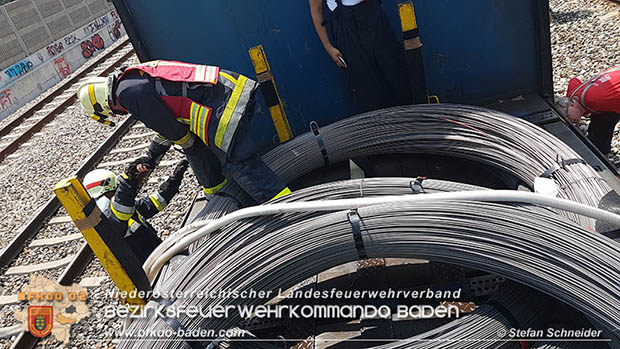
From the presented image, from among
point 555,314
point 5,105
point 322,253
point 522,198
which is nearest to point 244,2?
point 322,253

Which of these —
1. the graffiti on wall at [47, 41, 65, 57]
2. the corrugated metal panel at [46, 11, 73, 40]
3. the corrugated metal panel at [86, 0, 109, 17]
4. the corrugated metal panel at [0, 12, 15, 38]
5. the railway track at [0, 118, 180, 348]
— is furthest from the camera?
the corrugated metal panel at [86, 0, 109, 17]

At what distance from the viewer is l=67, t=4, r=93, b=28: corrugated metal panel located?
17.8m

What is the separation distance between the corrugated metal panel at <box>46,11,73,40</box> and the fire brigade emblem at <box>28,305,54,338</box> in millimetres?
15174

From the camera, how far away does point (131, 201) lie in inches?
142

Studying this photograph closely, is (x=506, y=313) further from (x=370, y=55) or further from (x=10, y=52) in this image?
(x=10, y=52)

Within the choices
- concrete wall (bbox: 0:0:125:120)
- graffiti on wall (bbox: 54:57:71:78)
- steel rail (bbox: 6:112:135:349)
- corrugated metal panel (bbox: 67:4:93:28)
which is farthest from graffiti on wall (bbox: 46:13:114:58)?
steel rail (bbox: 6:112:135:349)

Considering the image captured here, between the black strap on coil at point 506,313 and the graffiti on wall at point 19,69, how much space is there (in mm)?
14843

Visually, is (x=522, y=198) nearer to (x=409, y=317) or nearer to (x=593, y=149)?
(x=409, y=317)

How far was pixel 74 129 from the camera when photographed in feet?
27.6

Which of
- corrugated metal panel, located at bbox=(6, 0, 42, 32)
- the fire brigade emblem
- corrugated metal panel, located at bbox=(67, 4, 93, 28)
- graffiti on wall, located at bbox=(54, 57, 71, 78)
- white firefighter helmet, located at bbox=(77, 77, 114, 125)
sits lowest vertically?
the fire brigade emblem

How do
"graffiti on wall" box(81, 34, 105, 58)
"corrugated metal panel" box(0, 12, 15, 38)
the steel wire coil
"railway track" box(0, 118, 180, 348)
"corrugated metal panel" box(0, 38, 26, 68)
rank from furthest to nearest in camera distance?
"graffiti on wall" box(81, 34, 105, 58) < "corrugated metal panel" box(0, 12, 15, 38) < "corrugated metal panel" box(0, 38, 26, 68) < "railway track" box(0, 118, 180, 348) < the steel wire coil

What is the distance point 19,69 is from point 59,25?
408cm

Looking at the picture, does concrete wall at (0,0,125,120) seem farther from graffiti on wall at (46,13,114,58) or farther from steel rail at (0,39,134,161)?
steel rail at (0,39,134,161)

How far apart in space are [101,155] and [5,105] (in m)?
7.44
